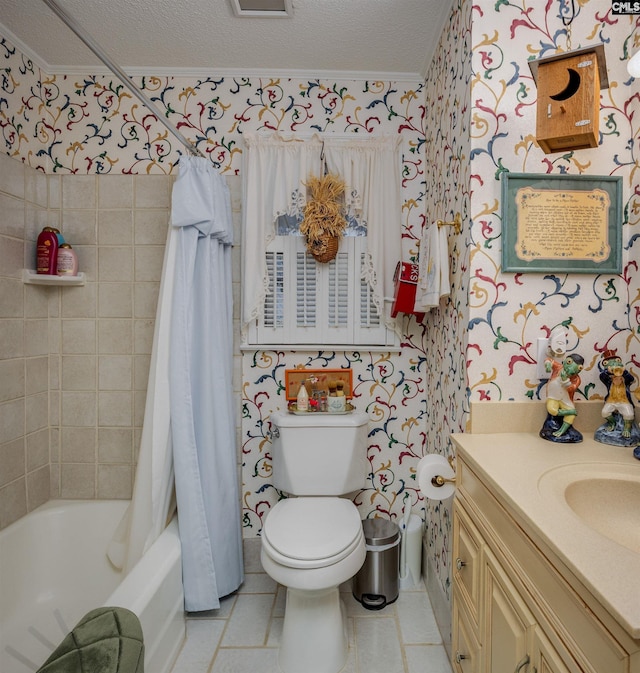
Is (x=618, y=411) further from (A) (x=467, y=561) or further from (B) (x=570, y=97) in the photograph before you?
(B) (x=570, y=97)

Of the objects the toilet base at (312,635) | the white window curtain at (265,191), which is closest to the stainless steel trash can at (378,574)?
the toilet base at (312,635)

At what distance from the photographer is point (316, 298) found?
7.03 ft

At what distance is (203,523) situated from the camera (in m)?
1.81

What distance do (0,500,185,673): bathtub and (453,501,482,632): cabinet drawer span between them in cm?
100

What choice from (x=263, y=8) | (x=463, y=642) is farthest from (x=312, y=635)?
(x=263, y=8)

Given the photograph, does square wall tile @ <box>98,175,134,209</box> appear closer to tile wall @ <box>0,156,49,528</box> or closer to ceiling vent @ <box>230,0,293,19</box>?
tile wall @ <box>0,156,49,528</box>

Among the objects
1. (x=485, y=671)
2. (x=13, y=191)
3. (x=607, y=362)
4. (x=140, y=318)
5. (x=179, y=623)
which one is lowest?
(x=179, y=623)

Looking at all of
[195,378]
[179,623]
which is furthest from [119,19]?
[179,623]

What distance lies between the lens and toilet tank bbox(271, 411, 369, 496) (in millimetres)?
1963

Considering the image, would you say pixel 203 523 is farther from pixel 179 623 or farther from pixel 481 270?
pixel 481 270

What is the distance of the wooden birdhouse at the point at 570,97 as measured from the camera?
1.19m

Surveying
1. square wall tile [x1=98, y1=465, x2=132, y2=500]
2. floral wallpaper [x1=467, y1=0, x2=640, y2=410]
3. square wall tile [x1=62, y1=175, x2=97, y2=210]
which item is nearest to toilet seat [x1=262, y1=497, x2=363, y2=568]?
floral wallpaper [x1=467, y1=0, x2=640, y2=410]

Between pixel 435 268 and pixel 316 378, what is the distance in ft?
2.73

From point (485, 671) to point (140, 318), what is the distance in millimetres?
1924
